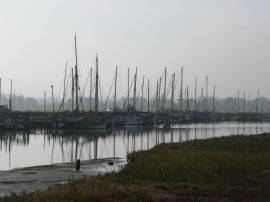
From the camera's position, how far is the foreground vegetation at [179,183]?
20.2m

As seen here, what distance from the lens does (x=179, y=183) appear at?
2441 cm

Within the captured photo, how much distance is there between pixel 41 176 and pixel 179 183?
42.1ft

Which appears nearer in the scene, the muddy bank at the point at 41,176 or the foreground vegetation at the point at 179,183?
the foreground vegetation at the point at 179,183

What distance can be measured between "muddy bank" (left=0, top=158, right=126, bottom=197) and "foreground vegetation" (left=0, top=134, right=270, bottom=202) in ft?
11.9

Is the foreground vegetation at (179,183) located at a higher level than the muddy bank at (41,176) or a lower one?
higher

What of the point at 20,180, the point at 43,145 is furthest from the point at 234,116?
the point at 20,180

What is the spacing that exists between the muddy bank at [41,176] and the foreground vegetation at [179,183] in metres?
3.64

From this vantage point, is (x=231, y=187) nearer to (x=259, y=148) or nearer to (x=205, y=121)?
(x=259, y=148)

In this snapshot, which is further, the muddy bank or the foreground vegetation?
the muddy bank

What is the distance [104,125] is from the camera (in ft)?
365

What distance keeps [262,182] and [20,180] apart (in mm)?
14849

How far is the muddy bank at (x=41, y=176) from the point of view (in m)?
28.2

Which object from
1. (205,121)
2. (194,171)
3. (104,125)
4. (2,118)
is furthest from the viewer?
(205,121)

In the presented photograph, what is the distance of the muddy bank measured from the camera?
92.6 ft
